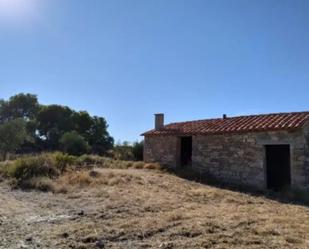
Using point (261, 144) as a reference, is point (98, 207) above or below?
below

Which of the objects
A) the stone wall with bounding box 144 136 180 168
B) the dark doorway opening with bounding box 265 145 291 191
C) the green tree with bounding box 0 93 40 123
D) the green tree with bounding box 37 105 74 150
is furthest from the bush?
the green tree with bounding box 0 93 40 123

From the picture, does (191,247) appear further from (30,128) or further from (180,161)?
(30,128)

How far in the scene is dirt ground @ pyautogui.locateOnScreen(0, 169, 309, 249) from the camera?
254 inches

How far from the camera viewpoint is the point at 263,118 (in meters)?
16.6

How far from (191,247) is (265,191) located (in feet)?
28.0

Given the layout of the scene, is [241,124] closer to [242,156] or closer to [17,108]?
[242,156]

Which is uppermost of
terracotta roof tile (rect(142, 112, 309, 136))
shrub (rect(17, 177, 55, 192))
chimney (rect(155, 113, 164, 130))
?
chimney (rect(155, 113, 164, 130))

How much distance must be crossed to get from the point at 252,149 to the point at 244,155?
17.6 inches

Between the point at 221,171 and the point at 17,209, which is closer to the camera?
the point at 17,209

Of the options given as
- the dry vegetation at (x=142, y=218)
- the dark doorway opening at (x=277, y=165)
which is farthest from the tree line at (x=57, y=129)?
the dry vegetation at (x=142, y=218)

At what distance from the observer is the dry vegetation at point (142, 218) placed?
646 cm

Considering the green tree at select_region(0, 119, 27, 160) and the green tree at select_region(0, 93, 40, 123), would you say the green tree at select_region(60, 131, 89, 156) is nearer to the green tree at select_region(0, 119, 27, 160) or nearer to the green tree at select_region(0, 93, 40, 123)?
the green tree at select_region(0, 119, 27, 160)

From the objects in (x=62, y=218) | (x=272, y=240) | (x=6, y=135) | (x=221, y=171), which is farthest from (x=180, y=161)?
(x=6, y=135)

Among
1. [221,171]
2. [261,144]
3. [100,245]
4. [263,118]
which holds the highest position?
[263,118]
